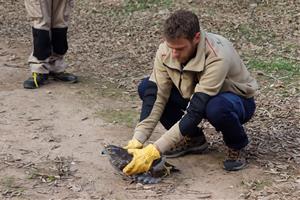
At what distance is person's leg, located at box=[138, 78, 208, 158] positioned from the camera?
12.8 feet

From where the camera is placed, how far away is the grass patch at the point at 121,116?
→ 478 cm

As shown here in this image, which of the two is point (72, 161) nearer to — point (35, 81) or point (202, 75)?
point (202, 75)

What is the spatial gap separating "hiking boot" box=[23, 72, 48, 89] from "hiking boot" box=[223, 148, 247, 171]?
2.30 metres

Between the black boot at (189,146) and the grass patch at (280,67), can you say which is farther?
the grass patch at (280,67)

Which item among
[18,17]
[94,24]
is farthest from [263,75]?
[18,17]

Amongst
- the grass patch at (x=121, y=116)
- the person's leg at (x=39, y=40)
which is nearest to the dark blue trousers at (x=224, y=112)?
the grass patch at (x=121, y=116)

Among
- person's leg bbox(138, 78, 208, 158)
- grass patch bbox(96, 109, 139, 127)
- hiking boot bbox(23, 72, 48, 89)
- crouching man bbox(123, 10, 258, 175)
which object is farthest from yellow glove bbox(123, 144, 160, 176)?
hiking boot bbox(23, 72, 48, 89)

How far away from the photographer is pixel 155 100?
388 centimetres

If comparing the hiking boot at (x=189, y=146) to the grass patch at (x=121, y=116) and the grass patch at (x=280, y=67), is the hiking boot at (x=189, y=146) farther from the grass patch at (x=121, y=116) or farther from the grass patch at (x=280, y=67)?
the grass patch at (x=280, y=67)

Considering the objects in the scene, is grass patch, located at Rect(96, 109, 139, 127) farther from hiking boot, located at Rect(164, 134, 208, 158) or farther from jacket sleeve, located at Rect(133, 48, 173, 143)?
jacket sleeve, located at Rect(133, 48, 173, 143)

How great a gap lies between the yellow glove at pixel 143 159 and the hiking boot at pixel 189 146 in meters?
0.55

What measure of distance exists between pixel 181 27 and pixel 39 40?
7.71 ft

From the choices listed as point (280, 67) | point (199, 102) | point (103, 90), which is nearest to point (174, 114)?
point (199, 102)

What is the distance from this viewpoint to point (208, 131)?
15.0ft
